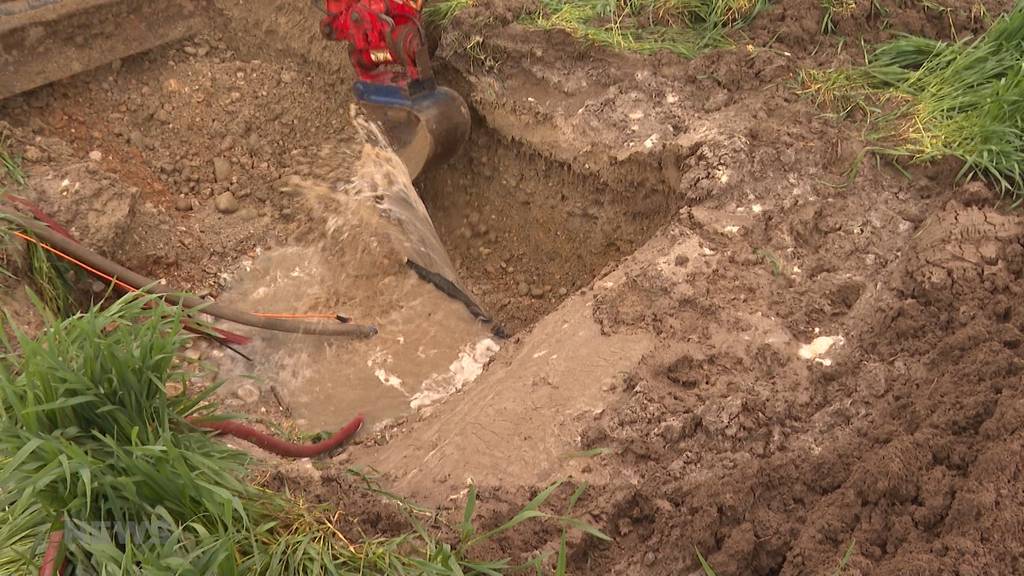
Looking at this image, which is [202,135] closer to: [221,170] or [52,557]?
[221,170]

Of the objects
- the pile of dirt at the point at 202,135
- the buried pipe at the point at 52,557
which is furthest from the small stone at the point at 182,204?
the buried pipe at the point at 52,557

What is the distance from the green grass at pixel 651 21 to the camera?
11.7ft

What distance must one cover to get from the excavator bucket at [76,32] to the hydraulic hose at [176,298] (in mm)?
1058

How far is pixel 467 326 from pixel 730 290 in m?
1.18

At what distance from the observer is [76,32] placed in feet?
12.3

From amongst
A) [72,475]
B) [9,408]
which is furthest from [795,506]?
[9,408]

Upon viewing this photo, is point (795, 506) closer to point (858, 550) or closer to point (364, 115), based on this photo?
point (858, 550)

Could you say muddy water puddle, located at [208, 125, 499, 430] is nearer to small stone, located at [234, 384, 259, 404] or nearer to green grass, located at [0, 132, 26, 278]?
small stone, located at [234, 384, 259, 404]

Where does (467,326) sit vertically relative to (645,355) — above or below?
below

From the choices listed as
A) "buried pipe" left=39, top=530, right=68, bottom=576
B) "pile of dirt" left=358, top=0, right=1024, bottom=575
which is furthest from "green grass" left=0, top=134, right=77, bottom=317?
"pile of dirt" left=358, top=0, right=1024, bottom=575

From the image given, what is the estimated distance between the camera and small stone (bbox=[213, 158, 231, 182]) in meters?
3.87

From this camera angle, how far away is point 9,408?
7.05ft

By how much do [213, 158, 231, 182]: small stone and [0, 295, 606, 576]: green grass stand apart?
1748mm

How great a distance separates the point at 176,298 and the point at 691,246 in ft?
6.17
